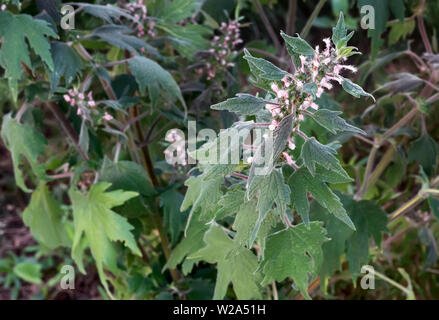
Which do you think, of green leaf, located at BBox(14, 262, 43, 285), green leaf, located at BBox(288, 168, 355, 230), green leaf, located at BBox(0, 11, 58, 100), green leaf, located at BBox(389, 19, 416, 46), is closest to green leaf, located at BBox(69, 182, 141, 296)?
green leaf, located at BBox(0, 11, 58, 100)

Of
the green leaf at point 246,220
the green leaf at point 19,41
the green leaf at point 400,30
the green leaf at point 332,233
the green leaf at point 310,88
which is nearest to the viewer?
the green leaf at point 310,88

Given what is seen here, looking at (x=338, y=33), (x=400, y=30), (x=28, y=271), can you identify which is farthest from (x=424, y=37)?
(x=28, y=271)

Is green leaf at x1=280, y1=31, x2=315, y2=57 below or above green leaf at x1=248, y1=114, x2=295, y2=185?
below

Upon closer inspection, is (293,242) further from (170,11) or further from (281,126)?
(170,11)

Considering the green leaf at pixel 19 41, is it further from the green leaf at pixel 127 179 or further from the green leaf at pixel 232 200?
the green leaf at pixel 232 200

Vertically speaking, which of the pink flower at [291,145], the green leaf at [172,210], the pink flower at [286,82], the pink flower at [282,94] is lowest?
the green leaf at [172,210]

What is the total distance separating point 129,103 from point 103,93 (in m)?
0.16

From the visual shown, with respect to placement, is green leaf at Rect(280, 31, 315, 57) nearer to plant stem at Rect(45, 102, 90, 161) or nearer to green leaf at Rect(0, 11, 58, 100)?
green leaf at Rect(0, 11, 58, 100)

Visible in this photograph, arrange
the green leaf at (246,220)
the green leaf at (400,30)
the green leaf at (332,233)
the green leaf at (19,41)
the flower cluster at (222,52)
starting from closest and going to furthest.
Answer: the green leaf at (246,220) < the green leaf at (19,41) < the green leaf at (332,233) < the flower cluster at (222,52) < the green leaf at (400,30)

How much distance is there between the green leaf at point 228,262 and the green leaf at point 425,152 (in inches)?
16.1

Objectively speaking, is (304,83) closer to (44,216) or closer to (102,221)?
(102,221)

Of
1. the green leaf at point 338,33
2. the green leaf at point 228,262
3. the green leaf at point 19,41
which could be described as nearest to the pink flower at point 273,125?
the green leaf at point 338,33

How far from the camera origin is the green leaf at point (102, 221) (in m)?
0.82

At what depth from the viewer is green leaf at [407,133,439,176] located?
3.10 ft
